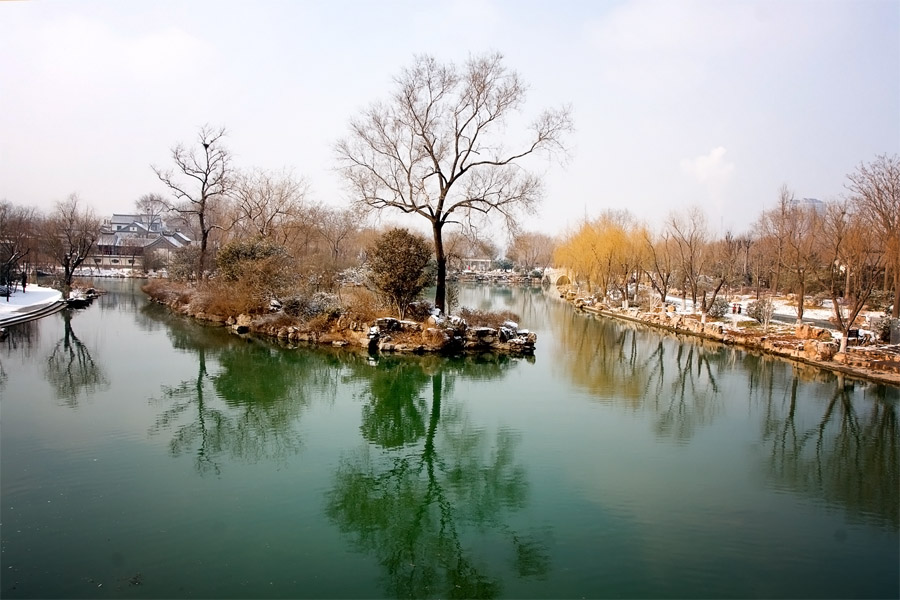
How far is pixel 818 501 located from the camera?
250 inches

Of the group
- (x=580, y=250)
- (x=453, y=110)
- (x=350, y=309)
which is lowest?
(x=350, y=309)

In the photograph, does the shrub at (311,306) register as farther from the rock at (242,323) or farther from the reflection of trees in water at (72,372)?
the reflection of trees in water at (72,372)

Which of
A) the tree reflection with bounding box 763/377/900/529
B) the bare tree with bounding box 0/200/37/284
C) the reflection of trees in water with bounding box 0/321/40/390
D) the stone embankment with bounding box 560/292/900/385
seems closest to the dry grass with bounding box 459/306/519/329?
the stone embankment with bounding box 560/292/900/385

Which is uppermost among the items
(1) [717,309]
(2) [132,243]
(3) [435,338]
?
(2) [132,243]

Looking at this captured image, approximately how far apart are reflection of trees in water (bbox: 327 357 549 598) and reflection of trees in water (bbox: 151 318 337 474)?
1229mm

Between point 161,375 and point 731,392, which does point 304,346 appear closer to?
point 161,375

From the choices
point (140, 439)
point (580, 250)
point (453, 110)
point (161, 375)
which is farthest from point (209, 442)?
point (580, 250)

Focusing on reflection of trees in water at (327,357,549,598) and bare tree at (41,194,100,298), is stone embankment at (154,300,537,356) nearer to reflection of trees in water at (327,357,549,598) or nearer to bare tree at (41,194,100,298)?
reflection of trees in water at (327,357,549,598)

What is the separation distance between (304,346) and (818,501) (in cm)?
1230

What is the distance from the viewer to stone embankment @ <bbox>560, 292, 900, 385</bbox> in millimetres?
13141

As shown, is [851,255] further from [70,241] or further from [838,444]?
[70,241]

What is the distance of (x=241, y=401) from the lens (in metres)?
9.70

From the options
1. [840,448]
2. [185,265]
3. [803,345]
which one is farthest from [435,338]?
[185,265]

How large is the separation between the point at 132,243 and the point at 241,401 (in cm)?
A: 5705
